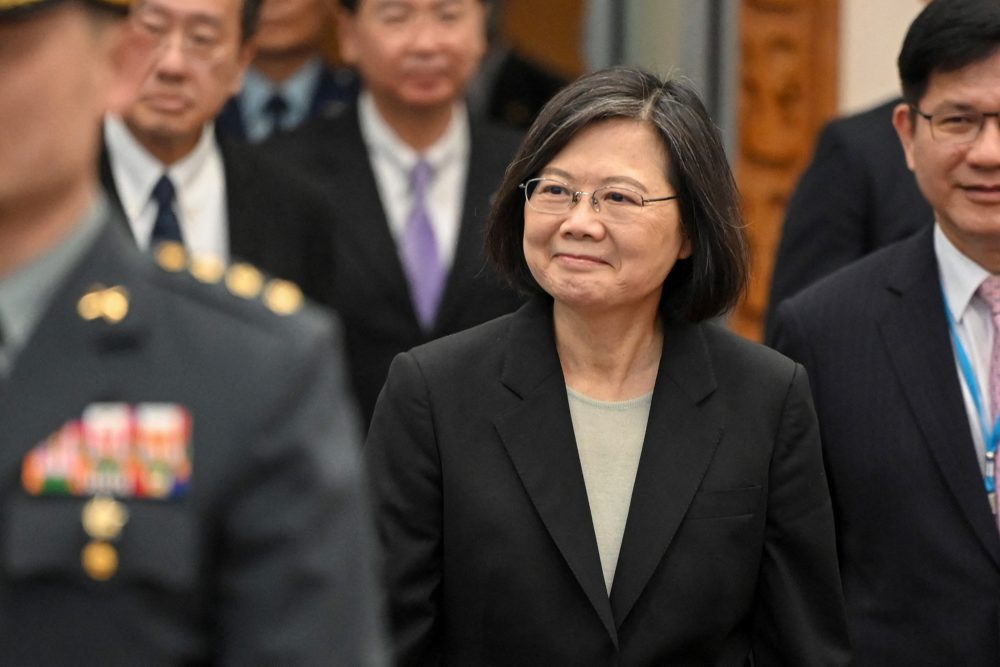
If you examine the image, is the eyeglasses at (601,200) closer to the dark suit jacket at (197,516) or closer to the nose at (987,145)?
the nose at (987,145)

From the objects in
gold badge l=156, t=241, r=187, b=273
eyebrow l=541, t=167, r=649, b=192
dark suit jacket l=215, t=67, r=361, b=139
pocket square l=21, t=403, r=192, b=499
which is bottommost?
dark suit jacket l=215, t=67, r=361, b=139

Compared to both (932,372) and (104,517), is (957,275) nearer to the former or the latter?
(932,372)

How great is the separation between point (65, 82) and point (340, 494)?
466mm

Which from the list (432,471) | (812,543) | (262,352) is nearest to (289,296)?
(262,352)

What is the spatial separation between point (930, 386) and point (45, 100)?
2.56 m

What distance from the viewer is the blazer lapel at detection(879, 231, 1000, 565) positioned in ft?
13.1

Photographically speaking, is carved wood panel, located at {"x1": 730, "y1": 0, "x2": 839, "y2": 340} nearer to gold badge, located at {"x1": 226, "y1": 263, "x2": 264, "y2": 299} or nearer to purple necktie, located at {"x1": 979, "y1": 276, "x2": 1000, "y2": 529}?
purple necktie, located at {"x1": 979, "y1": 276, "x2": 1000, "y2": 529}

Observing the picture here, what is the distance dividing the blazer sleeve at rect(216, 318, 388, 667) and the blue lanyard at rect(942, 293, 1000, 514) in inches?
90.5

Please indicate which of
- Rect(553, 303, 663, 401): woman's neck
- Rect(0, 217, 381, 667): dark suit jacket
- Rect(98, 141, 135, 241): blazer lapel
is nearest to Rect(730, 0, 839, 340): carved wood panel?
Rect(98, 141, 135, 241): blazer lapel

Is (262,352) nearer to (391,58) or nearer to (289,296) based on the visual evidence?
(289,296)

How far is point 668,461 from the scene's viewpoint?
352cm

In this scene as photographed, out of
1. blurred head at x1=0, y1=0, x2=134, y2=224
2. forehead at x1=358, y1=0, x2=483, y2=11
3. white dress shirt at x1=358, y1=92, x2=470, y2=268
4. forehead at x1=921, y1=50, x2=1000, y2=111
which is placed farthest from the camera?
forehead at x1=358, y1=0, x2=483, y2=11

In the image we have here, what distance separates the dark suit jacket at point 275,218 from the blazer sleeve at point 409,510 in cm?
110

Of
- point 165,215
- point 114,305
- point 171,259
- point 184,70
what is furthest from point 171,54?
point 114,305
